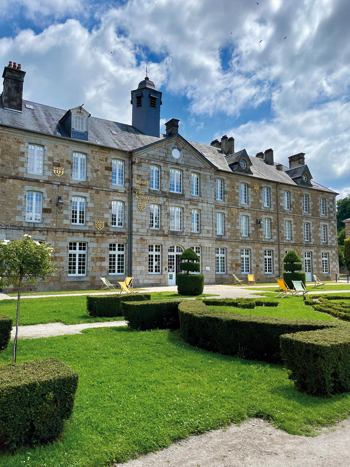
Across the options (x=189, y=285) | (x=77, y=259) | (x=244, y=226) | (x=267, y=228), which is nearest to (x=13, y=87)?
(x=77, y=259)

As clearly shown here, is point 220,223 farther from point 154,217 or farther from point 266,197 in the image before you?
point 154,217

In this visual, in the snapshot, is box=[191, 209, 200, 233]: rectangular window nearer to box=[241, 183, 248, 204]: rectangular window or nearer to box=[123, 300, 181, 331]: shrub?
box=[241, 183, 248, 204]: rectangular window

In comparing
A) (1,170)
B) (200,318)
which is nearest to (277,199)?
(1,170)

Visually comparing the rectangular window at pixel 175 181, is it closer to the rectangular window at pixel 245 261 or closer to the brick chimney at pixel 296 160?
the rectangular window at pixel 245 261

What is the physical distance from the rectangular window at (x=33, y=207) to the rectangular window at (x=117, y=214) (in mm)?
4648

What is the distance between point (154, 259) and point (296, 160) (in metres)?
23.0

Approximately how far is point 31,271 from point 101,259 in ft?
53.8

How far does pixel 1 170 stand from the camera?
19.4 meters

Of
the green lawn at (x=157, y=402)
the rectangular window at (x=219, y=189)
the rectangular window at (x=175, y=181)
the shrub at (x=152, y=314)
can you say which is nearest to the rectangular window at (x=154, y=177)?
the rectangular window at (x=175, y=181)

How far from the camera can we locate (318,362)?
469 centimetres

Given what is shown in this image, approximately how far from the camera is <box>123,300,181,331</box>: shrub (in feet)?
30.7

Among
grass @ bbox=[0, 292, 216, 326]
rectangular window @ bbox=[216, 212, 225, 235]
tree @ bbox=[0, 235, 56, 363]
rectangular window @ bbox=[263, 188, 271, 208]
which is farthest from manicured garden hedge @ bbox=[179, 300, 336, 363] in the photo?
rectangular window @ bbox=[263, 188, 271, 208]

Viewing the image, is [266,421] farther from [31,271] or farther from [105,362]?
[31,271]

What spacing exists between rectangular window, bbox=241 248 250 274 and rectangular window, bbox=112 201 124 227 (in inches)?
443
